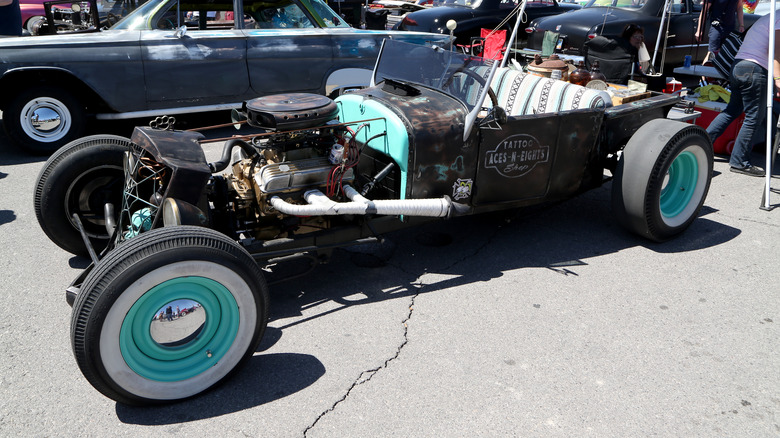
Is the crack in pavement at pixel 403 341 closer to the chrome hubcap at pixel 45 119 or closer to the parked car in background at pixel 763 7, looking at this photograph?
the chrome hubcap at pixel 45 119

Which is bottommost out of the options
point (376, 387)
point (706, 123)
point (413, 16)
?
point (376, 387)

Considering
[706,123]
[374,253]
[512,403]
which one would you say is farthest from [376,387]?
[706,123]

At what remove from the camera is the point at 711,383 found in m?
2.98

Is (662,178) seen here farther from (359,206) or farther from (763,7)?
(763,7)

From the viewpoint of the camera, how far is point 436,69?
13.7 feet

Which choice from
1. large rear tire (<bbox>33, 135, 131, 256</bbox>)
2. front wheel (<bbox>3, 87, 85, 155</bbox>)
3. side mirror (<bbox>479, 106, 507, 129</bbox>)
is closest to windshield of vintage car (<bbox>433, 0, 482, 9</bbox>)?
front wheel (<bbox>3, 87, 85, 155</bbox>)

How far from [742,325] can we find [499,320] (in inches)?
56.7

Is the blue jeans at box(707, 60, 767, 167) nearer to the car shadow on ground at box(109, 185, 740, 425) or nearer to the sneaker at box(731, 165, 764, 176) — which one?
the sneaker at box(731, 165, 764, 176)

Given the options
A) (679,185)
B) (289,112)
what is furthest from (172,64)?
(679,185)

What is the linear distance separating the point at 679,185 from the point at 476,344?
8.16ft

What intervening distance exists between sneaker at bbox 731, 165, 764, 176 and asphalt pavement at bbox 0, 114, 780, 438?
5.00 feet

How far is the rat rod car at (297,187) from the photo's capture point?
8.48 feet

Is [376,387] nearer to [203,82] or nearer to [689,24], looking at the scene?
[203,82]

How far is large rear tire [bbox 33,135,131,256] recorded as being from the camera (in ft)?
12.1
